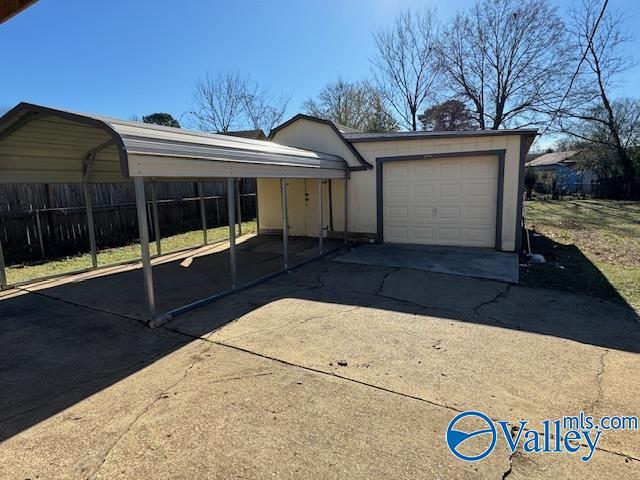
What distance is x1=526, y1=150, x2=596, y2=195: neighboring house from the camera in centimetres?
2749

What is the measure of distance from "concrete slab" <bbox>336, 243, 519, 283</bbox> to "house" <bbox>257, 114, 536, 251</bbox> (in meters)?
0.46

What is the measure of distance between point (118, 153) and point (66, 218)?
18.6 ft

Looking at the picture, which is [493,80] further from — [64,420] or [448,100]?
[64,420]

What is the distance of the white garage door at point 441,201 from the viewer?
8.38 meters

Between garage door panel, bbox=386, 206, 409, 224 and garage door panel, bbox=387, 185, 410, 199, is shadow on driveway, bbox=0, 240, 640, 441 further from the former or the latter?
garage door panel, bbox=387, 185, 410, 199

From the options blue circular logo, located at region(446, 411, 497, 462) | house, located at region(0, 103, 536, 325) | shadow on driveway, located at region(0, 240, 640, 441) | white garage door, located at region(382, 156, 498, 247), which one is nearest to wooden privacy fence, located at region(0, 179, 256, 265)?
house, located at region(0, 103, 536, 325)

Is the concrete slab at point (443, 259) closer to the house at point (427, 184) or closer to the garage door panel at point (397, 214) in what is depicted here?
the house at point (427, 184)

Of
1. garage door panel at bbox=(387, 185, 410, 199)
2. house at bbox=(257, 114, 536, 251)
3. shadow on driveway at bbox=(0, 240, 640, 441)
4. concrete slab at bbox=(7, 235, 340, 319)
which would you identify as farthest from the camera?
garage door panel at bbox=(387, 185, 410, 199)

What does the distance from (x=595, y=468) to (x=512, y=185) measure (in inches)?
276

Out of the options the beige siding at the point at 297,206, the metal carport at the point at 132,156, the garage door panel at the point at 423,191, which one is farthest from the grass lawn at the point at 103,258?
the garage door panel at the point at 423,191

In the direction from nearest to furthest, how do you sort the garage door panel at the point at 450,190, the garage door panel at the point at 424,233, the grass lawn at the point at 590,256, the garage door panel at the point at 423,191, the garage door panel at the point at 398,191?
1. the grass lawn at the point at 590,256
2. the garage door panel at the point at 450,190
3. the garage door panel at the point at 423,191
4. the garage door panel at the point at 424,233
5. the garage door panel at the point at 398,191

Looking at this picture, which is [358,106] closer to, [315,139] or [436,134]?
[315,139]

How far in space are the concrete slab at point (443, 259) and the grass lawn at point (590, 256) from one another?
48 cm

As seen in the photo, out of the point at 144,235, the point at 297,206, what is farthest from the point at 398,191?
the point at 144,235
